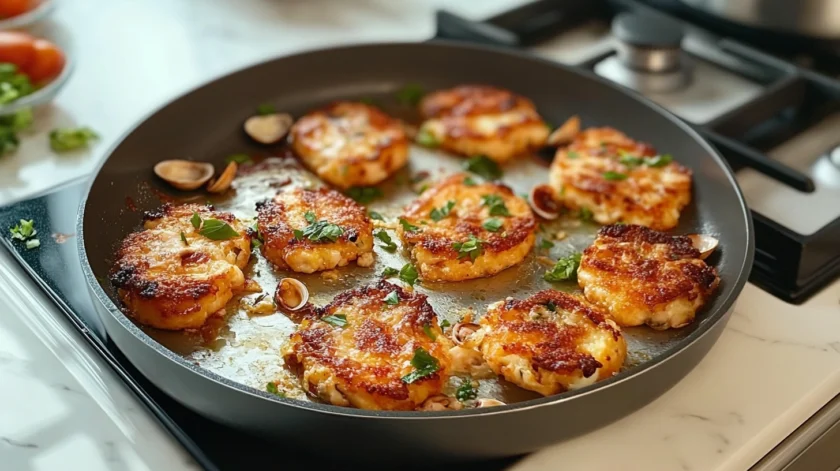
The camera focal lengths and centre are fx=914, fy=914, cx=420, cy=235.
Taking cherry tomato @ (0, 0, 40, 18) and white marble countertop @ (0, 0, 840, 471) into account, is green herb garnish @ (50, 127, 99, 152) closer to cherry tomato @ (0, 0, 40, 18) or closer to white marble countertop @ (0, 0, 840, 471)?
white marble countertop @ (0, 0, 840, 471)

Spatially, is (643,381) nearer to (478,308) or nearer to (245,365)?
(478,308)

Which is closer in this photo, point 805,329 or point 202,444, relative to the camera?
point 202,444

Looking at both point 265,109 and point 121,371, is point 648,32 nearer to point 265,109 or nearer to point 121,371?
point 265,109

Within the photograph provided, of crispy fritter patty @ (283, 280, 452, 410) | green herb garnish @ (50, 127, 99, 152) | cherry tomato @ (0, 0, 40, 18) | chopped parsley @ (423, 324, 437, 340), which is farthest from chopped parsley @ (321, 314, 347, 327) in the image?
cherry tomato @ (0, 0, 40, 18)

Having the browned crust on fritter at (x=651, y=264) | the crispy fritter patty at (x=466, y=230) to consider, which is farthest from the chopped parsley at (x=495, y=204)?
the browned crust on fritter at (x=651, y=264)

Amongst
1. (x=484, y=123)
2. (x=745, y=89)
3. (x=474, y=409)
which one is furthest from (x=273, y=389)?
(x=745, y=89)

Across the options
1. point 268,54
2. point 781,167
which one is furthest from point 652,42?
point 268,54

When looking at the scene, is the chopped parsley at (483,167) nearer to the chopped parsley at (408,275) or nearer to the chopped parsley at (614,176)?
the chopped parsley at (614,176)

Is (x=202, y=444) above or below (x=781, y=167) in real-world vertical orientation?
below
